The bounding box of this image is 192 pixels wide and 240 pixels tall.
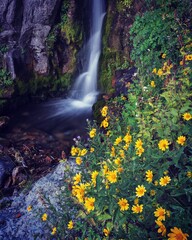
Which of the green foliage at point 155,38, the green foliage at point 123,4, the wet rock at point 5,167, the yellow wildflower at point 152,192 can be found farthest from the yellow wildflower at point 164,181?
the green foliage at point 123,4

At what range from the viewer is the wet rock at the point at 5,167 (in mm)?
4746

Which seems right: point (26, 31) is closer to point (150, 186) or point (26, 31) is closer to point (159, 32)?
point (159, 32)

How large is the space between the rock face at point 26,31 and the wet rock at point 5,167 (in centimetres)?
383

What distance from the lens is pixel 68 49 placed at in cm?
870

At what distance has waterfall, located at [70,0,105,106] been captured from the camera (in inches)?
319

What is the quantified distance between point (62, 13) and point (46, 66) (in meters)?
1.82

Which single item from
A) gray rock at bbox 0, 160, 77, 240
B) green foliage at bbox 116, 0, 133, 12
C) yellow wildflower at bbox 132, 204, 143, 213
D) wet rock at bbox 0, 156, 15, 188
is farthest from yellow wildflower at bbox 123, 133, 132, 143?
green foliage at bbox 116, 0, 133, 12

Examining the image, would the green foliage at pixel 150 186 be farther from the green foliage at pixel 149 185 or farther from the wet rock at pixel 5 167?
the wet rock at pixel 5 167

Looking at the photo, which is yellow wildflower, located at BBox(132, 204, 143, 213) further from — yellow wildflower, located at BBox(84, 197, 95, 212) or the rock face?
the rock face

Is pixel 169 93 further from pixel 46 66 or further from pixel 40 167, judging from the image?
pixel 46 66

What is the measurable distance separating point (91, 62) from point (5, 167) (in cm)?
469

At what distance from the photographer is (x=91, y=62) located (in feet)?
27.4

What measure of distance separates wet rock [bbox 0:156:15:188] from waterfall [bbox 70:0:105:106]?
3332 mm

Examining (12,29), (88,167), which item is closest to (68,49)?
(12,29)
